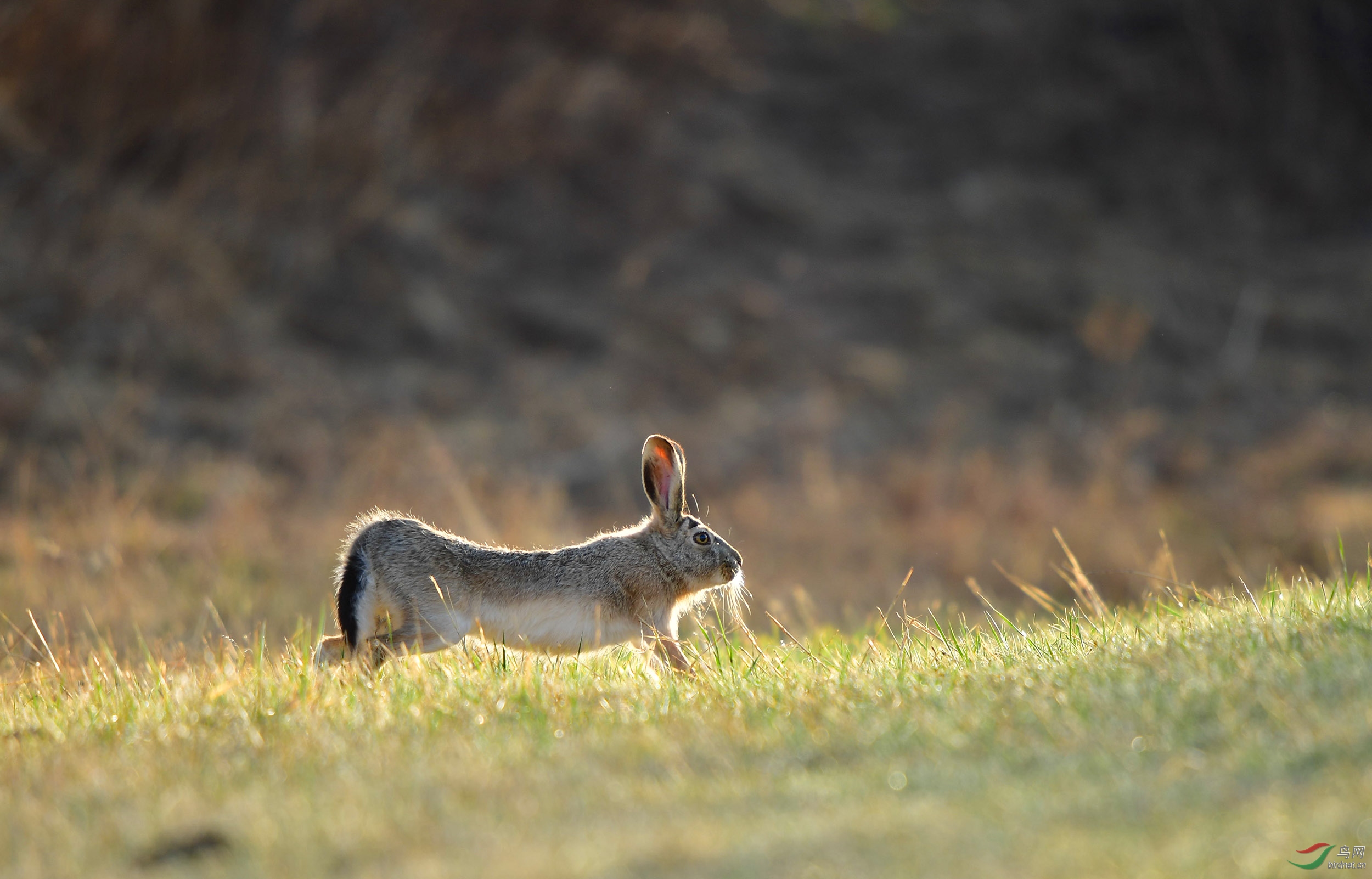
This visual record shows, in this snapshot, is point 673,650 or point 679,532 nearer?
point 673,650

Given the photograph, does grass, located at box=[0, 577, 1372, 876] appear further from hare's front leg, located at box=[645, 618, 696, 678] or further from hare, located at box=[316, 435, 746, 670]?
hare, located at box=[316, 435, 746, 670]

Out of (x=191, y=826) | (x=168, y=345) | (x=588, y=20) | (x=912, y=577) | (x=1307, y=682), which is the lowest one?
(x=912, y=577)

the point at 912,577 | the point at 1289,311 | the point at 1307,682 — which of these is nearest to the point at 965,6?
the point at 1289,311

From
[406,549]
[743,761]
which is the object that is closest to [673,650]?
[406,549]

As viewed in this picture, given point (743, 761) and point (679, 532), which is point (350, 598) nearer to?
point (679, 532)

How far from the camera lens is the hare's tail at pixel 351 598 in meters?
5.16

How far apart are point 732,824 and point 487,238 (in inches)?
798

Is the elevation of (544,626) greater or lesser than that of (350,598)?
lesser

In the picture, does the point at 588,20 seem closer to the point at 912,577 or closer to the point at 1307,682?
the point at 912,577

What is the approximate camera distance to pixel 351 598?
5.17 metres

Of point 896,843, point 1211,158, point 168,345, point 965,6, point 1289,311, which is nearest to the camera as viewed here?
point 896,843

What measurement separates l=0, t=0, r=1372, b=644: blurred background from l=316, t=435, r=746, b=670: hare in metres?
1.19

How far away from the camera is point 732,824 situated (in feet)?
9.92

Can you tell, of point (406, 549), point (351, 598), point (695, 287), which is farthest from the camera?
point (695, 287)
